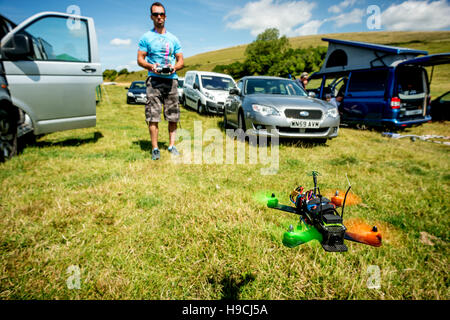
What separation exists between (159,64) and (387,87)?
620 centimetres

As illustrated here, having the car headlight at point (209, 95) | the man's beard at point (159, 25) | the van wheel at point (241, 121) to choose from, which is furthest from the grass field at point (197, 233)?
the car headlight at point (209, 95)

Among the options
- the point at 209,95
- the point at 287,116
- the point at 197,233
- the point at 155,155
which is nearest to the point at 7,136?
the point at 155,155

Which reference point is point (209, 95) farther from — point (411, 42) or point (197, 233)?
point (411, 42)

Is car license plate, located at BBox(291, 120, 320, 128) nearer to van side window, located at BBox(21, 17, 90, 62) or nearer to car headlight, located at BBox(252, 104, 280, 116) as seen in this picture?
car headlight, located at BBox(252, 104, 280, 116)

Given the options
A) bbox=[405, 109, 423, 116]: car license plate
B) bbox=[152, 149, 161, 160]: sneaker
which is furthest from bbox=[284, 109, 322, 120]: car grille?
bbox=[405, 109, 423, 116]: car license plate

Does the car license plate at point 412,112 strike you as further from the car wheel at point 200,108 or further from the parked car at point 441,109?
the car wheel at point 200,108

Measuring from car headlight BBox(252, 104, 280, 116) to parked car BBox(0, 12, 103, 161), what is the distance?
9.81 ft

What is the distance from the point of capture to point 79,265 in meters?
1.54

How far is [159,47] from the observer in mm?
3568

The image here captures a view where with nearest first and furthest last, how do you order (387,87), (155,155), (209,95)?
(155,155) → (387,87) → (209,95)

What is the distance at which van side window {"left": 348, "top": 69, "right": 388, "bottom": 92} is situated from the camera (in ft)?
22.1

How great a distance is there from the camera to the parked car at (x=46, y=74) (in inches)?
131

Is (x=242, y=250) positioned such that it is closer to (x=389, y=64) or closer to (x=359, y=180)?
(x=359, y=180)
